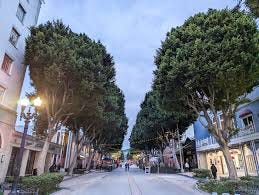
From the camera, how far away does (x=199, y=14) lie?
1781cm

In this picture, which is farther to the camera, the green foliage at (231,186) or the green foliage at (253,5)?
the green foliage at (231,186)

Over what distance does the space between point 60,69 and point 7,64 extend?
206 inches

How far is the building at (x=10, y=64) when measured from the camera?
697 inches

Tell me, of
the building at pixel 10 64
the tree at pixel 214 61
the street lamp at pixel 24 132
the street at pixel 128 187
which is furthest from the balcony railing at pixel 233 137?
the building at pixel 10 64

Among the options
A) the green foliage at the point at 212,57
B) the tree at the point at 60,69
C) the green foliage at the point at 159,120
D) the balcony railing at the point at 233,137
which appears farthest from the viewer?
the green foliage at the point at 159,120

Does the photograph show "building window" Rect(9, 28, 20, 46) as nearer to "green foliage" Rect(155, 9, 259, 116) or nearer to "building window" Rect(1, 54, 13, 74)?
"building window" Rect(1, 54, 13, 74)

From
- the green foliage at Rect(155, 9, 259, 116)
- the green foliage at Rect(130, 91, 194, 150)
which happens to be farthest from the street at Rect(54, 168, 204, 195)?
A: the green foliage at Rect(130, 91, 194, 150)

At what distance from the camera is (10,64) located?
19.1 meters

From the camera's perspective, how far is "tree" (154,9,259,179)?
581 inches

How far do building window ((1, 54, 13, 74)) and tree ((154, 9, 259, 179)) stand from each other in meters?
11.8

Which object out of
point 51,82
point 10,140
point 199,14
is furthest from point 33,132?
point 199,14

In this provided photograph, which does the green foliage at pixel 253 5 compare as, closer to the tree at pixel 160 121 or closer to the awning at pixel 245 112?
the awning at pixel 245 112

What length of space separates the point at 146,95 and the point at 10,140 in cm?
3169

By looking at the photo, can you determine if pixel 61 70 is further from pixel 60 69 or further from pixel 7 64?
pixel 7 64
